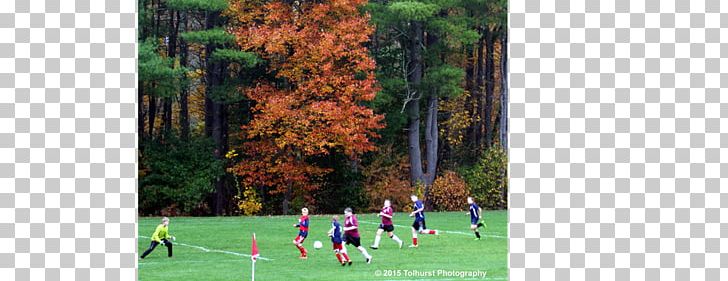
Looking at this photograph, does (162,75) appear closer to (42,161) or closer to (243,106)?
(243,106)

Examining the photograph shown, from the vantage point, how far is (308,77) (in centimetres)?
4547

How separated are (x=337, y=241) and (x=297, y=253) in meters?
4.00

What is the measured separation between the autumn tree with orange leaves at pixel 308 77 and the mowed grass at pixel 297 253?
21.0 feet

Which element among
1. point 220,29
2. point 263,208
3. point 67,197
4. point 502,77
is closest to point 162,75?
point 220,29

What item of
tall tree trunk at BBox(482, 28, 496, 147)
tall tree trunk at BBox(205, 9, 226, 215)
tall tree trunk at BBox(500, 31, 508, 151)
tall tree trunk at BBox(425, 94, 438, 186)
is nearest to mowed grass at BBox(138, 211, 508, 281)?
tall tree trunk at BBox(205, 9, 226, 215)

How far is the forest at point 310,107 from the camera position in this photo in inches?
1773

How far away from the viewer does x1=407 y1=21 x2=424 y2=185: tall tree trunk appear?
1933 inches

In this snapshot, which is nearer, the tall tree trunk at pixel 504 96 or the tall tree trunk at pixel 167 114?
the tall tree trunk at pixel 167 114

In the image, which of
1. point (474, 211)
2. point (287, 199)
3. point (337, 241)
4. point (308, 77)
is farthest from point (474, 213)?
point (287, 199)

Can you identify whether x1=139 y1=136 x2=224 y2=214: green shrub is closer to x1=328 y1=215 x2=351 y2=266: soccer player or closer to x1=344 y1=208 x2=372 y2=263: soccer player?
x1=328 y1=215 x2=351 y2=266: soccer player

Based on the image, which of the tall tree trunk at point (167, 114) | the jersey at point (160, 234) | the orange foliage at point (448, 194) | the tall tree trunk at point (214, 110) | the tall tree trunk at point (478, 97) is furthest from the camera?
the tall tree trunk at point (478, 97)

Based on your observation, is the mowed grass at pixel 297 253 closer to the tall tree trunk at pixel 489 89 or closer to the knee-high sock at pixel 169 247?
the knee-high sock at pixel 169 247

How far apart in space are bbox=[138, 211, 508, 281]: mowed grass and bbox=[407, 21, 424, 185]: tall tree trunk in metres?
10.7

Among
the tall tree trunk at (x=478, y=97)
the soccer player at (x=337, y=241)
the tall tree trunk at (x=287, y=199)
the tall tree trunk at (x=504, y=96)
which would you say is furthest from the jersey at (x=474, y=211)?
the tall tree trunk at (x=478, y=97)
